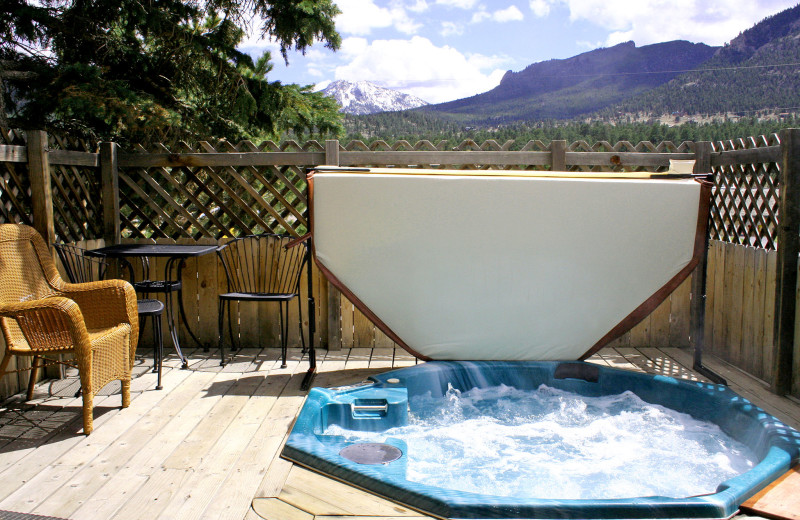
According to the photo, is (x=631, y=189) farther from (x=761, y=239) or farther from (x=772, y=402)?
(x=772, y=402)

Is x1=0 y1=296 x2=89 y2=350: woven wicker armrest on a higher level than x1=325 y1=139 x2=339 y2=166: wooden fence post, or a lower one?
lower

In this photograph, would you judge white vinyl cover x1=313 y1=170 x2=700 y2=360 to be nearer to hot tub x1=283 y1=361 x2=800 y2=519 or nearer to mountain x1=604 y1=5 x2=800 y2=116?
hot tub x1=283 y1=361 x2=800 y2=519

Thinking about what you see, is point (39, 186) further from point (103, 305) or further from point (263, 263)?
point (263, 263)

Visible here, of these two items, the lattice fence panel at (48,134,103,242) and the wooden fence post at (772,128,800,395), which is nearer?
the wooden fence post at (772,128,800,395)

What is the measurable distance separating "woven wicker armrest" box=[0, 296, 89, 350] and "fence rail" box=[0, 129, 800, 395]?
114cm

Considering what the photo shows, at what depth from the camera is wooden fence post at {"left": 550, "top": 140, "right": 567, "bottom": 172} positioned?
4082 mm

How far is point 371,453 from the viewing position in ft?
7.73

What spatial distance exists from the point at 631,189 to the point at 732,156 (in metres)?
0.98

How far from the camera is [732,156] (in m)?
3.79

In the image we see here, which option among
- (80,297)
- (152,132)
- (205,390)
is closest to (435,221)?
(205,390)

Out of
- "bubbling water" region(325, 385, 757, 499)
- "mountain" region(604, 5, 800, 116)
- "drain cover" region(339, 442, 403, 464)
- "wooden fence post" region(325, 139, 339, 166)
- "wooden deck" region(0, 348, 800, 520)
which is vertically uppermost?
"mountain" region(604, 5, 800, 116)

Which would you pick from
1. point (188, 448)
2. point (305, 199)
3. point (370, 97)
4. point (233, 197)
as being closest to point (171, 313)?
point (233, 197)

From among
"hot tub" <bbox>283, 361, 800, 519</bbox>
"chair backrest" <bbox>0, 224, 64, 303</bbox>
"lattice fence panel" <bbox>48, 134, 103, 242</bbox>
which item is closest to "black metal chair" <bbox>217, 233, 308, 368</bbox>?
"lattice fence panel" <bbox>48, 134, 103, 242</bbox>

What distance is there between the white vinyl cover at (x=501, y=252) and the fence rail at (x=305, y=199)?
643mm
